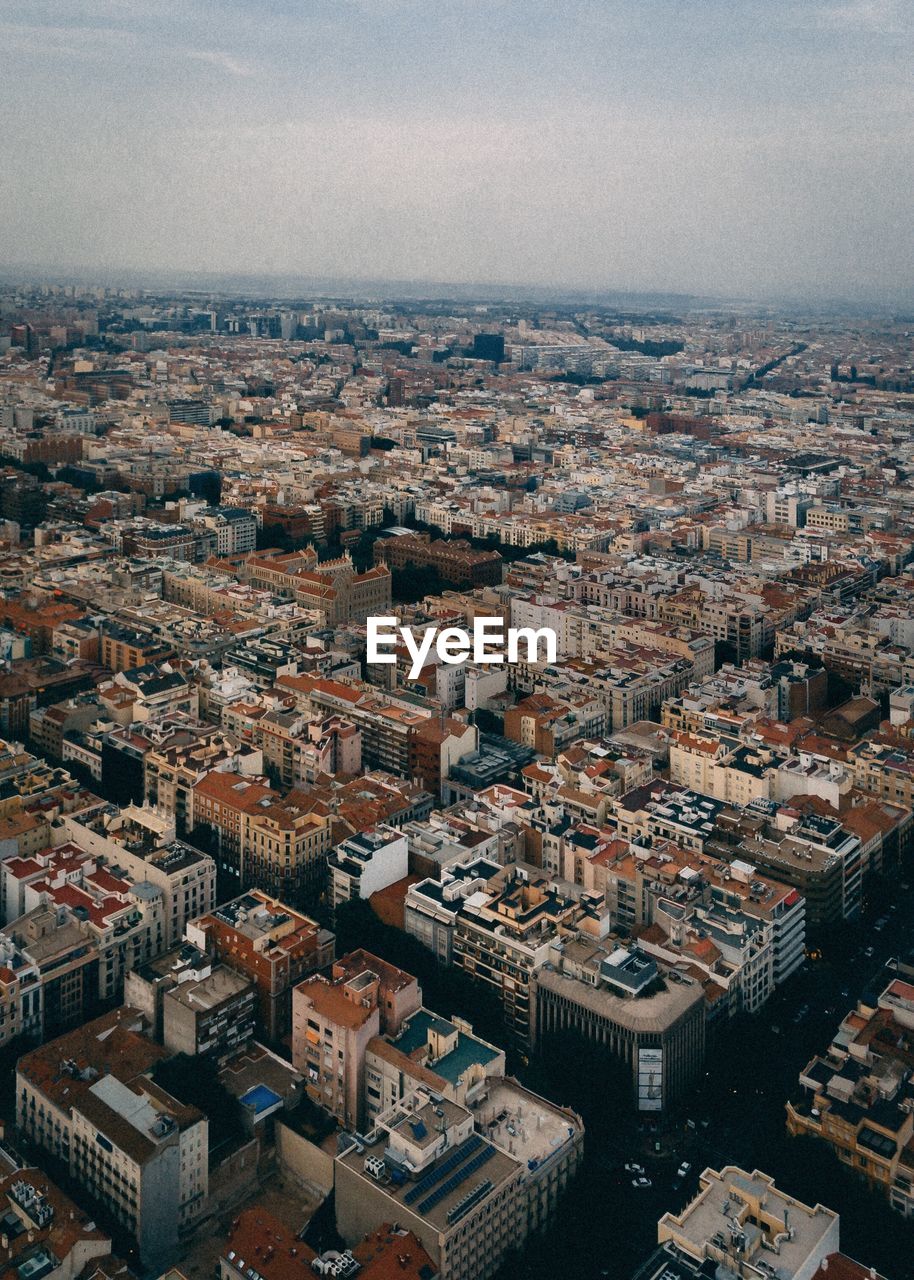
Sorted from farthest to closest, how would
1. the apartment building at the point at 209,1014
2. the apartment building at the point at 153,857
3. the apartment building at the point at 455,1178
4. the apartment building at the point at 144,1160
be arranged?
the apartment building at the point at 153,857
the apartment building at the point at 209,1014
the apartment building at the point at 144,1160
the apartment building at the point at 455,1178

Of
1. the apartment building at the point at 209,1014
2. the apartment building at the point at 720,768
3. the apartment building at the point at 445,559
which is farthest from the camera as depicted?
the apartment building at the point at 445,559

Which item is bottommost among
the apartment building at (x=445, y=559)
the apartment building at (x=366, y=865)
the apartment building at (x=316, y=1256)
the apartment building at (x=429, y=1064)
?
the apartment building at (x=316, y=1256)

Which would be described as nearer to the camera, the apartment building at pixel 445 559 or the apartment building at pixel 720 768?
the apartment building at pixel 720 768

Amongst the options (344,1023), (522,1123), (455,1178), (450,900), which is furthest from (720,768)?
(455,1178)

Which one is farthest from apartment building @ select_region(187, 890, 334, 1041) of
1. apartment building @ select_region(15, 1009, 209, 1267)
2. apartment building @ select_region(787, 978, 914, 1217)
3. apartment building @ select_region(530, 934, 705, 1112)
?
apartment building @ select_region(787, 978, 914, 1217)

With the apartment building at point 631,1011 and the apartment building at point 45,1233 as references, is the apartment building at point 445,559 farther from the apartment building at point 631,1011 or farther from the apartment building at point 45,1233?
the apartment building at point 45,1233

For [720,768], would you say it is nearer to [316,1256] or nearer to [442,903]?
[442,903]

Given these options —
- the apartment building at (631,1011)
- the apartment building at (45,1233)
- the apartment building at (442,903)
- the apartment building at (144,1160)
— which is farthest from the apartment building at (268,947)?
the apartment building at (45,1233)

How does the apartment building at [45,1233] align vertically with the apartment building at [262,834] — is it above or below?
below

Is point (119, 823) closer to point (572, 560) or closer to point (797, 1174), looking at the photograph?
point (797, 1174)
